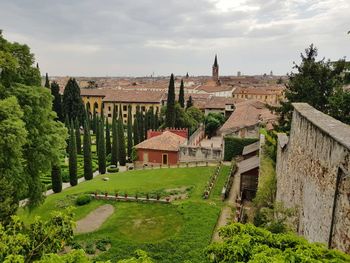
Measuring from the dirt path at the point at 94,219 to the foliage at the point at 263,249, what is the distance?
1533cm

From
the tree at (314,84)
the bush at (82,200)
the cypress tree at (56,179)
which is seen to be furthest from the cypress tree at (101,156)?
the tree at (314,84)

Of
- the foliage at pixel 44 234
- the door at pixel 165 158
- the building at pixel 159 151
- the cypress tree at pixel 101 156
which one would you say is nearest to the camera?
the foliage at pixel 44 234

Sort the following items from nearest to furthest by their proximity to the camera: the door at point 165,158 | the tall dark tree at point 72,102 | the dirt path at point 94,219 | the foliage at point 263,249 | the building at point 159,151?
the foliage at point 263,249
the dirt path at point 94,219
the building at point 159,151
the door at point 165,158
the tall dark tree at point 72,102

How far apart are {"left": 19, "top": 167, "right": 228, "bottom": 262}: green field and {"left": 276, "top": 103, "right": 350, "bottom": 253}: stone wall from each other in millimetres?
5816

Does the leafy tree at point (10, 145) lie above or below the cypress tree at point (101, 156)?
above

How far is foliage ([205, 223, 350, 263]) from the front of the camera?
13.7ft

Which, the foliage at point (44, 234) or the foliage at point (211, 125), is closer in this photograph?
the foliage at point (44, 234)

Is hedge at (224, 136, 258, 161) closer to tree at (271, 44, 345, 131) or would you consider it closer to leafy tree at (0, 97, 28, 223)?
tree at (271, 44, 345, 131)

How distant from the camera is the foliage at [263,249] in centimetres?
418

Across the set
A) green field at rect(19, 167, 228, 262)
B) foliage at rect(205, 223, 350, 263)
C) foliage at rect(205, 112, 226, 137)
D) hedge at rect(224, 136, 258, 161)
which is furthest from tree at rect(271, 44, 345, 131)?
foliage at rect(205, 112, 226, 137)

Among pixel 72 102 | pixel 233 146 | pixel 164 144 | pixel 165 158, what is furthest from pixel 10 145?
pixel 72 102

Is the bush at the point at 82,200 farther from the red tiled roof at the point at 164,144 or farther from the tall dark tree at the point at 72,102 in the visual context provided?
the tall dark tree at the point at 72,102

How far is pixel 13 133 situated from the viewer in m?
13.2

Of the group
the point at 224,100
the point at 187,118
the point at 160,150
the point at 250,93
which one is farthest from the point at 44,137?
the point at 250,93
